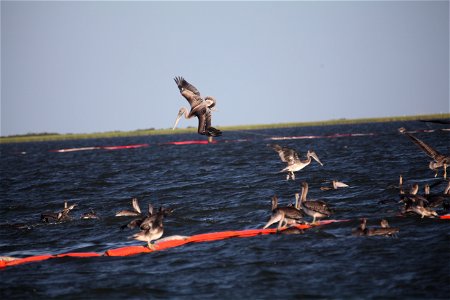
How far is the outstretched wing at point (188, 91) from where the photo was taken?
20531 mm

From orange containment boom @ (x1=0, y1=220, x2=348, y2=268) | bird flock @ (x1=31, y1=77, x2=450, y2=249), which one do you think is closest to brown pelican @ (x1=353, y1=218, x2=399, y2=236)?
bird flock @ (x1=31, y1=77, x2=450, y2=249)

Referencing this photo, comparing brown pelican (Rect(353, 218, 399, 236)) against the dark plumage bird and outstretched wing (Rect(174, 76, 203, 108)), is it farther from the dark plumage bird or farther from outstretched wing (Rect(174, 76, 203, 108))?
outstretched wing (Rect(174, 76, 203, 108))

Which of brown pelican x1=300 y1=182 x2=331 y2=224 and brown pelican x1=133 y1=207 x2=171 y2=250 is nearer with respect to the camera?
brown pelican x1=133 y1=207 x2=171 y2=250

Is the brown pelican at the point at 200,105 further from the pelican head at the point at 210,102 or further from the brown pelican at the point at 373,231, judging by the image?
the brown pelican at the point at 373,231

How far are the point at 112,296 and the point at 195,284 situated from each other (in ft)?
5.60

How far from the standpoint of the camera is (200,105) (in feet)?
68.2

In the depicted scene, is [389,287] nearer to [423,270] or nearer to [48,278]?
[423,270]

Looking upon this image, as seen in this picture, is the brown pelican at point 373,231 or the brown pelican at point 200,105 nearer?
the brown pelican at point 373,231

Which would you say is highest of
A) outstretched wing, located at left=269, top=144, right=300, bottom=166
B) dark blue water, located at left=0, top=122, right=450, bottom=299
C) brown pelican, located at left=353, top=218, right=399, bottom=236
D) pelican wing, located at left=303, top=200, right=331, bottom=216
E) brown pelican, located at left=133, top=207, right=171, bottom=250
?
outstretched wing, located at left=269, top=144, right=300, bottom=166

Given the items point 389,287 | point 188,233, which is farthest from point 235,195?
point 389,287

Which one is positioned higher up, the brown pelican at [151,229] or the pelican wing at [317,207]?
the pelican wing at [317,207]

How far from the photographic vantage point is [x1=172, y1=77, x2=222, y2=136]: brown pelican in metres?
20.6

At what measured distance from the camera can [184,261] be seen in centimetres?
1573

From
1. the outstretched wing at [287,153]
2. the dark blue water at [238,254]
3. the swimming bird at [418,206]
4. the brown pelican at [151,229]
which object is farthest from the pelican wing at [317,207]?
the outstretched wing at [287,153]
